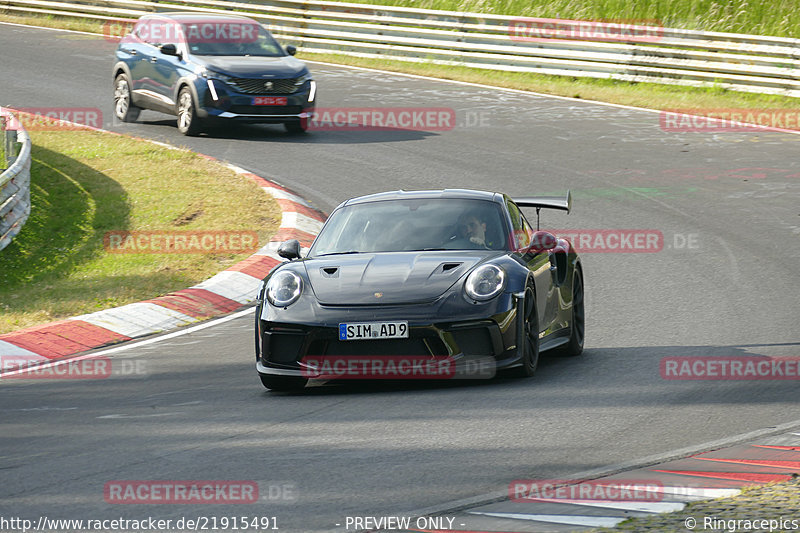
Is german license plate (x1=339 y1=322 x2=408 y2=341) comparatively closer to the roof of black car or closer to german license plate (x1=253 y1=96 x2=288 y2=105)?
the roof of black car

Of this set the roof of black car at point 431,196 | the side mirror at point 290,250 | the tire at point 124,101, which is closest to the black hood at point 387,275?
the side mirror at point 290,250

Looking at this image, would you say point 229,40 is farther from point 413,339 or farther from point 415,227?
point 413,339

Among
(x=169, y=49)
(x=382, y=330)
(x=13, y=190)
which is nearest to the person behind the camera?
(x=382, y=330)

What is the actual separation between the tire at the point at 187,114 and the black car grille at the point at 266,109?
789mm

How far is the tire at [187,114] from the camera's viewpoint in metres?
20.1

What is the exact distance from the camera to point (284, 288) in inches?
326

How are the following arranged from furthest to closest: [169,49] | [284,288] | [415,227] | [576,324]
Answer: [169,49] < [576,324] < [415,227] < [284,288]

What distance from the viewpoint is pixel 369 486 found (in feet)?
19.2

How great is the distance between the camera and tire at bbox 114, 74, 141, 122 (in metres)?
21.7

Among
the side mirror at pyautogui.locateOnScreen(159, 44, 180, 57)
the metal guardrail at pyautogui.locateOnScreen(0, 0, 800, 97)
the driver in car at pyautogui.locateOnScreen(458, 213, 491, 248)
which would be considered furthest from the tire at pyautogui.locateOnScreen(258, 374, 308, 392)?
the metal guardrail at pyautogui.locateOnScreen(0, 0, 800, 97)

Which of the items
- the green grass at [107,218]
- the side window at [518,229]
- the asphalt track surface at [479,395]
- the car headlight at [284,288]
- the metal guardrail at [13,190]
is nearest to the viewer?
the asphalt track surface at [479,395]

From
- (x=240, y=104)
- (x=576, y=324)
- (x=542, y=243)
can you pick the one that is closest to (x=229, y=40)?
(x=240, y=104)

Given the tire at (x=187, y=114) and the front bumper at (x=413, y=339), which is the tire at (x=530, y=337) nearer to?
the front bumper at (x=413, y=339)

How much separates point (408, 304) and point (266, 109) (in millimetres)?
12342
